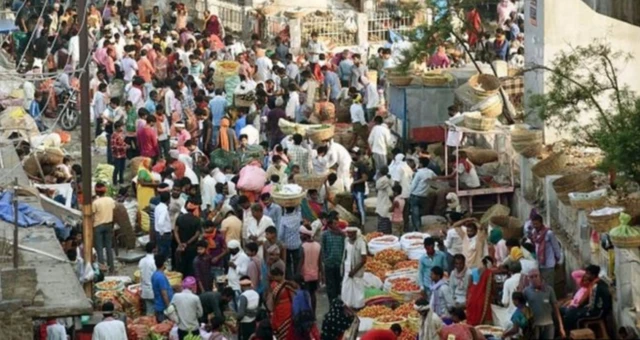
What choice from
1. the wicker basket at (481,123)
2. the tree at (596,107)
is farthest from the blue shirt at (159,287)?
the wicker basket at (481,123)

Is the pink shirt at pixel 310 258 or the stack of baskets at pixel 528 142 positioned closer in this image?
the pink shirt at pixel 310 258

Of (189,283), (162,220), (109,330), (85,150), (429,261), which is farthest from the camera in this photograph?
(162,220)

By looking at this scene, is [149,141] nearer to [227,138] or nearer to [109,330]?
[227,138]

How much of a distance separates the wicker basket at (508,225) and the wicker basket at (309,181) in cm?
270

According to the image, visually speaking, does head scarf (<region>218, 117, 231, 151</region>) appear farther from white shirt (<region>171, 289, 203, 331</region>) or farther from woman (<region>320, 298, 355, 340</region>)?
woman (<region>320, 298, 355, 340</region>)

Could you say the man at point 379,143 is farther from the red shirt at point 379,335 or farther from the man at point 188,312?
the red shirt at point 379,335

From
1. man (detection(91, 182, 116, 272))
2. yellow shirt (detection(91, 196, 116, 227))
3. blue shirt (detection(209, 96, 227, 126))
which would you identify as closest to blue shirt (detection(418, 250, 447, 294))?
man (detection(91, 182, 116, 272))

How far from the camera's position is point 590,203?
74.3ft

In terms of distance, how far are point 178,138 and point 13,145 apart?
9.13ft

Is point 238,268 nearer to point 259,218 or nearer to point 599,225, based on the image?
point 259,218

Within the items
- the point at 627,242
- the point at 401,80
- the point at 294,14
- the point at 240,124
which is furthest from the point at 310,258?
the point at 294,14

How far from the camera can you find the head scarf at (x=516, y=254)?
74.3 ft

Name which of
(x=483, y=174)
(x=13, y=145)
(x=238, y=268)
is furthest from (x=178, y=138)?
(x=238, y=268)

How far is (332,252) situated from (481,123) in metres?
4.61
